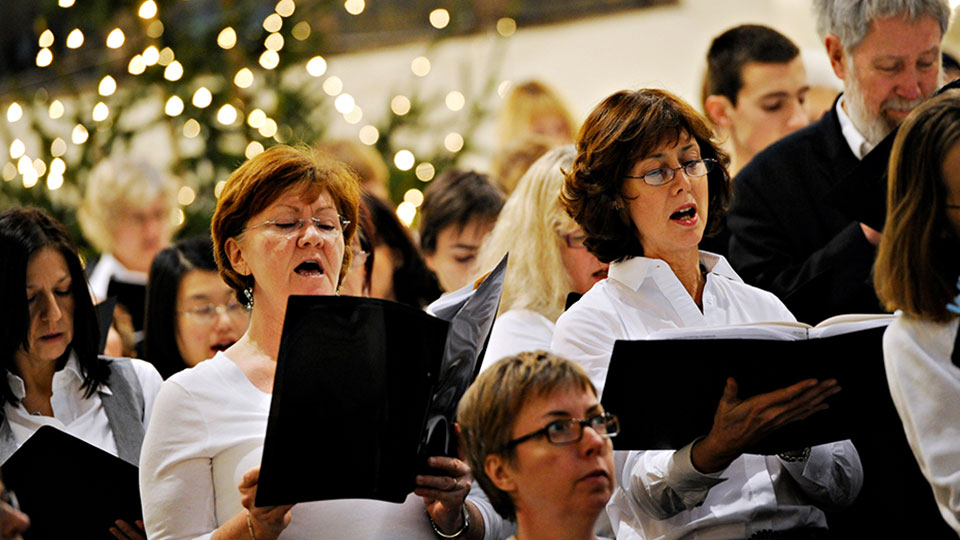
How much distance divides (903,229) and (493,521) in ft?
3.86

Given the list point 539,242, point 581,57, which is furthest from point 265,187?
point 581,57

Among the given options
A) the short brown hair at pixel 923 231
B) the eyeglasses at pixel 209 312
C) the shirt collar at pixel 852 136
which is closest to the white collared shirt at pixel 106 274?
the eyeglasses at pixel 209 312

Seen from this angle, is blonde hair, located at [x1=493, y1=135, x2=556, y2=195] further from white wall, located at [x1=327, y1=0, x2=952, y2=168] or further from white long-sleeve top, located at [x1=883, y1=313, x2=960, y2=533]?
white long-sleeve top, located at [x1=883, y1=313, x2=960, y2=533]

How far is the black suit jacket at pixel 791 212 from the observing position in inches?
147

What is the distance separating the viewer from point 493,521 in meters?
3.07

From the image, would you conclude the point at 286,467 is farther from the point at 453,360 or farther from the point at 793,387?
the point at 793,387

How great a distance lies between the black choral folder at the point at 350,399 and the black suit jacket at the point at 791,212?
139 cm

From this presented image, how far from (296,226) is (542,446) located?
2.89 feet

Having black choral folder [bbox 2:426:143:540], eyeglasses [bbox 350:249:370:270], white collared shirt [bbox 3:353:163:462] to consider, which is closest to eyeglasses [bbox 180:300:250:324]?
eyeglasses [bbox 350:249:370:270]

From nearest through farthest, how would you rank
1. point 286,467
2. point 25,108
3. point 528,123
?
point 286,467, point 528,123, point 25,108

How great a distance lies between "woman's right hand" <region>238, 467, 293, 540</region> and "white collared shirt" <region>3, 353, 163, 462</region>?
2.88ft

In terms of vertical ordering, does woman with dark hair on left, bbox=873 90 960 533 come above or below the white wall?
below

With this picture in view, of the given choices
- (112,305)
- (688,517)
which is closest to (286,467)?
(688,517)

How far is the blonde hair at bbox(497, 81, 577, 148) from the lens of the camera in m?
6.03
